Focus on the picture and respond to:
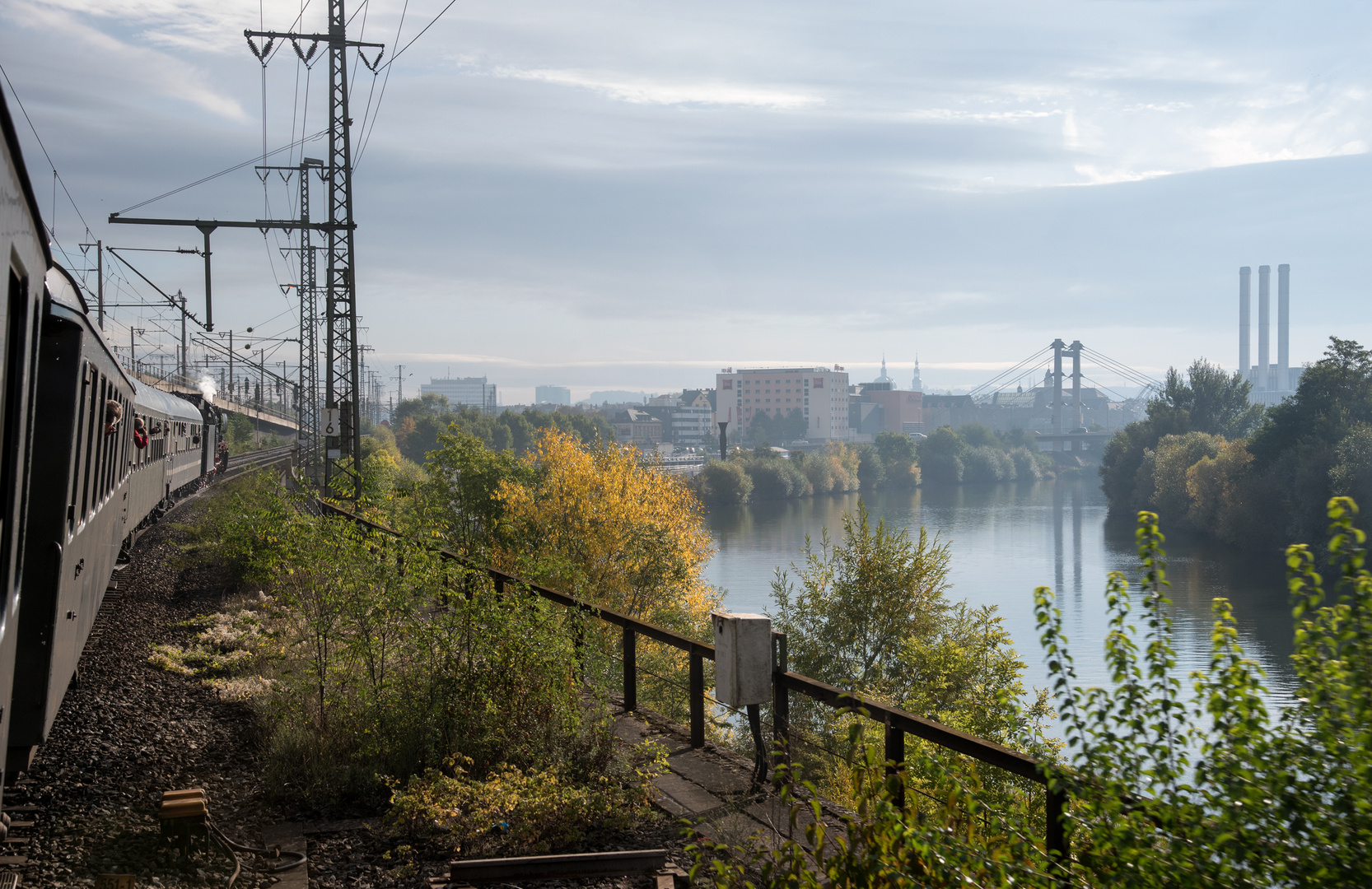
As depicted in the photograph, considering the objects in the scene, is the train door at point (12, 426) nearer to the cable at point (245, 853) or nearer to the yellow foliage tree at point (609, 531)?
the cable at point (245, 853)

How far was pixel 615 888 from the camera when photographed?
14.2ft

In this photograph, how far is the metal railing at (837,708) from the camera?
3.67 m

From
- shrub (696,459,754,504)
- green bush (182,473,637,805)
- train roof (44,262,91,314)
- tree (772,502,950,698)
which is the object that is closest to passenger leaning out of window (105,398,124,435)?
train roof (44,262,91,314)

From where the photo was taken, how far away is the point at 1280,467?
159 ft

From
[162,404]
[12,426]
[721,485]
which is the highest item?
[162,404]

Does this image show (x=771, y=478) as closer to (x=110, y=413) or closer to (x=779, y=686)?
(x=110, y=413)

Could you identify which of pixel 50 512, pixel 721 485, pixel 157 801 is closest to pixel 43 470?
pixel 50 512

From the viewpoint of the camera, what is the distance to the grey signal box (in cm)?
542

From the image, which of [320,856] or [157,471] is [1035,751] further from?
[157,471]

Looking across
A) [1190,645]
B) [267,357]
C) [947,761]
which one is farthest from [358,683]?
[267,357]

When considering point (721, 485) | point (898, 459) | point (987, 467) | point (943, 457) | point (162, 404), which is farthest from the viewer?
point (987, 467)

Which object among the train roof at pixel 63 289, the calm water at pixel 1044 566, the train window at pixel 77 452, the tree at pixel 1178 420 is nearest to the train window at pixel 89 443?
the train window at pixel 77 452

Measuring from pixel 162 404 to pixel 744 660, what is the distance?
1748 centimetres

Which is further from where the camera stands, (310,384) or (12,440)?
(310,384)
